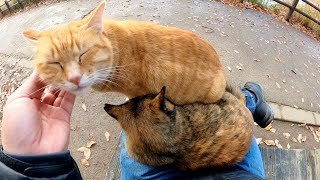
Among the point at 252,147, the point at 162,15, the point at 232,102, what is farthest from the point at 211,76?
the point at 162,15

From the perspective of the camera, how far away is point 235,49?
20.9ft

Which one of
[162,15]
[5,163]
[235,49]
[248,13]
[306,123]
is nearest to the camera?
[5,163]

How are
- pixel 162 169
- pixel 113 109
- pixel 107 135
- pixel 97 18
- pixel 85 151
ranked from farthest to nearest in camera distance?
pixel 107 135 → pixel 85 151 → pixel 162 169 → pixel 113 109 → pixel 97 18

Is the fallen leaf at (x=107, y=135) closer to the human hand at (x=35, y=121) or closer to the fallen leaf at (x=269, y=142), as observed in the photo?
the human hand at (x=35, y=121)

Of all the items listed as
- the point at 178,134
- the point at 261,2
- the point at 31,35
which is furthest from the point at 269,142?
the point at 261,2

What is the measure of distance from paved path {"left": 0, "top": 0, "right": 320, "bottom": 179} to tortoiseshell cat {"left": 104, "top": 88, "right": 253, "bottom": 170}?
202 cm

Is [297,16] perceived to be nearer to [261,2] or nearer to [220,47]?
[261,2]

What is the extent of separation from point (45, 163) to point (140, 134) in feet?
2.36

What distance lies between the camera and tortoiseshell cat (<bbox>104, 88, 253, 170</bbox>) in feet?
7.62

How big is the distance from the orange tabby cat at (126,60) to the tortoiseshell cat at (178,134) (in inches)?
11.7

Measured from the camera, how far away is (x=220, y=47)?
6.27m

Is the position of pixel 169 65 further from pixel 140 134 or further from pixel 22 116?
pixel 22 116

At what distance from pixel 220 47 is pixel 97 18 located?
4312 mm

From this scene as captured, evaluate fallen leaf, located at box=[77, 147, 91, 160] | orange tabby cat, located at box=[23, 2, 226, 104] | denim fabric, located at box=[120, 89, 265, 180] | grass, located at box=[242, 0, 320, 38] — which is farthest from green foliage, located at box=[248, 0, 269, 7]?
denim fabric, located at box=[120, 89, 265, 180]
